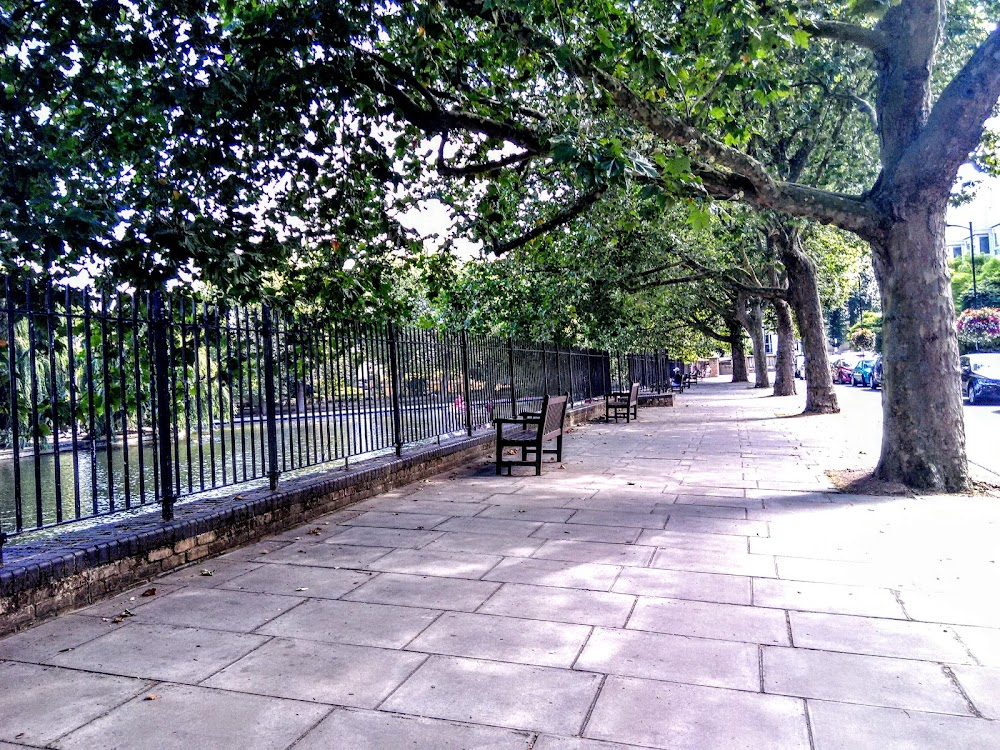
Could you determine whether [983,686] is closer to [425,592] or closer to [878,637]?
[878,637]

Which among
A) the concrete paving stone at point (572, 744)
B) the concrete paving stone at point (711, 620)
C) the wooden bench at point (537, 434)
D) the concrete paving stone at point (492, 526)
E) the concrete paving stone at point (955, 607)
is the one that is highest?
the wooden bench at point (537, 434)

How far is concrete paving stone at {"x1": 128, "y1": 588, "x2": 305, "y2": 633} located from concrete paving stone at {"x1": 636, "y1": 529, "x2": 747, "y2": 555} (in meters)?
2.81

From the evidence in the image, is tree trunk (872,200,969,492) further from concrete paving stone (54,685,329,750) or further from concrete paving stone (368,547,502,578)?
concrete paving stone (54,685,329,750)

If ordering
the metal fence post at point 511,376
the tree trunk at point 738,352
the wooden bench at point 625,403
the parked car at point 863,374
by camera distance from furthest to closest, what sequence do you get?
the tree trunk at point 738,352 < the parked car at point 863,374 < the wooden bench at point 625,403 < the metal fence post at point 511,376

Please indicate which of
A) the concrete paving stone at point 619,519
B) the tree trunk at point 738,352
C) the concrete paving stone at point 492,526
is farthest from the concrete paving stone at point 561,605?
the tree trunk at point 738,352

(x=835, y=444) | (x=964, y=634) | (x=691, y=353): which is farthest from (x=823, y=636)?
(x=691, y=353)

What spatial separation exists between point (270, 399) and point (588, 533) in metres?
3.13

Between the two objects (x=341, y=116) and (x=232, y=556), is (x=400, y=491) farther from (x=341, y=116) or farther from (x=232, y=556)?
(x=341, y=116)

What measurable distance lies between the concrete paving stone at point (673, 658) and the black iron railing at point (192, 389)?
291 cm

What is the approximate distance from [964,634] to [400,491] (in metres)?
5.96

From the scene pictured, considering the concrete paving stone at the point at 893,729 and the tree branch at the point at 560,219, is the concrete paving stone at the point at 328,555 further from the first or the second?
the tree branch at the point at 560,219

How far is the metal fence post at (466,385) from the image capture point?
11.3 metres

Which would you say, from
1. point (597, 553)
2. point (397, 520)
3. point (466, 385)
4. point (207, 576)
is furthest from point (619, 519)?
point (466, 385)

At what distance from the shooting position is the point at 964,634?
3.81 m
